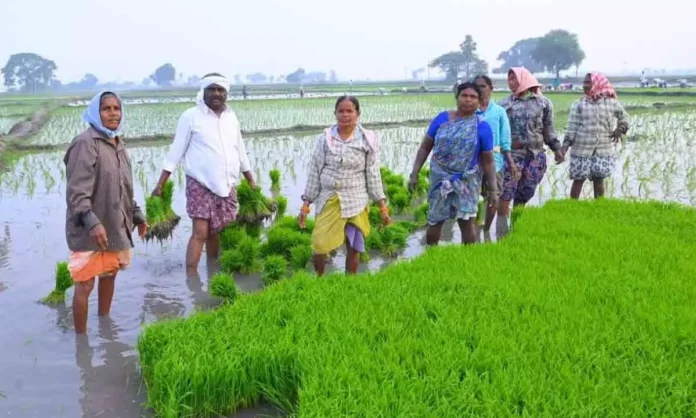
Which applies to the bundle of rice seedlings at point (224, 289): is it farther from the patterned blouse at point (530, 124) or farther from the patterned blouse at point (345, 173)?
the patterned blouse at point (530, 124)

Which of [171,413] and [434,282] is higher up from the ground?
[434,282]

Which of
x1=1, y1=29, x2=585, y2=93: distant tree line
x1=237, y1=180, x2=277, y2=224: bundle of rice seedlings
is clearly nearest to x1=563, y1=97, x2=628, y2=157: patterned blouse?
x1=237, y1=180, x2=277, y2=224: bundle of rice seedlings

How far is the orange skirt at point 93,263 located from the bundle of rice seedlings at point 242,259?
4.28 ft

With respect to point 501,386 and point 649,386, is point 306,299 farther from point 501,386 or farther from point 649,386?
point 649,386

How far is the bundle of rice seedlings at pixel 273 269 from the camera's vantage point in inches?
189

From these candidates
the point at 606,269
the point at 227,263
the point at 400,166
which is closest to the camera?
the point at 606,269

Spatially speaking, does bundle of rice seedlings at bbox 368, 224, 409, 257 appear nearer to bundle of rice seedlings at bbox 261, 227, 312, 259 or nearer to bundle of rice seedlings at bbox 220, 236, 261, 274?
bundle of rice seedlings at bbox 261, 227, 312, 259

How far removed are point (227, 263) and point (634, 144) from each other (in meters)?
9.86

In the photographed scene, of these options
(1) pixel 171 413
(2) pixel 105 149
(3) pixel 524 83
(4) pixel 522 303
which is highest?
(3) pixel 524 83

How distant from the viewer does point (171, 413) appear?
2703 mm

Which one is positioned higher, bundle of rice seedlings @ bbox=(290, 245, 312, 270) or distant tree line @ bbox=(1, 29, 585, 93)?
distant tree line @ bbox=(1, 29, 585, 93)

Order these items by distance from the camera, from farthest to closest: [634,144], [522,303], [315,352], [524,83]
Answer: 1. [634,144]
2. [524,83]
3. [522,303]
4. [315,352]

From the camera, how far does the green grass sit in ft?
8.25

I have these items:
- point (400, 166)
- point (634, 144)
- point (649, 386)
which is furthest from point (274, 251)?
point (634, 144)
